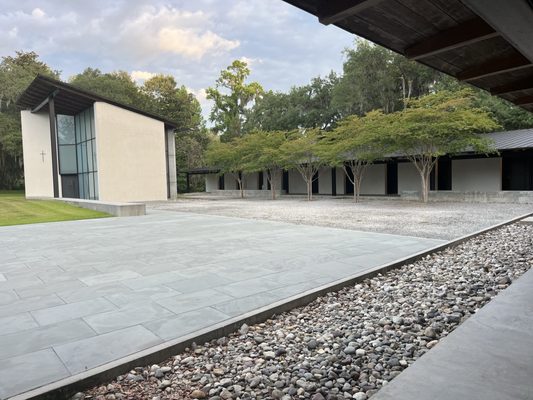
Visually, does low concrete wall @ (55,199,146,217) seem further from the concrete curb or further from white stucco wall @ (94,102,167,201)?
the concrete curb

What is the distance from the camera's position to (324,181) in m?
27.2

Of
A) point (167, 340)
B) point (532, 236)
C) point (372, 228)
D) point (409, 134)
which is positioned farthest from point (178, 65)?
point (167, 340)

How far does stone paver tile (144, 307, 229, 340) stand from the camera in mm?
3078

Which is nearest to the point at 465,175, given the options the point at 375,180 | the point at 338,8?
the point at 375,180

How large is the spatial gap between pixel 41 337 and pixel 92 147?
74.2 feet

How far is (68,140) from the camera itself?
2566cm

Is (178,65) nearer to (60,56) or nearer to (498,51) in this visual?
(60,56)

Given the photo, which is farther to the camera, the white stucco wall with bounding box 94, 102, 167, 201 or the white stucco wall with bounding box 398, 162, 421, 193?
the white stucco wall with bounding box 94, 102, 167, 201

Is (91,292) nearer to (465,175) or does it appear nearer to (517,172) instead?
(465,175)

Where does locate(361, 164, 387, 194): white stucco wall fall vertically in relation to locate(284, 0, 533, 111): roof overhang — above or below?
below

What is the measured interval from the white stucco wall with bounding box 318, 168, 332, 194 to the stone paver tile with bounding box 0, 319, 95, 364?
24450mm

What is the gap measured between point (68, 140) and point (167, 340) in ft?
87.7

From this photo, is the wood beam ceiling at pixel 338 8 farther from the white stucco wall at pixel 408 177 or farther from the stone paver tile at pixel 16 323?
the white stucco wall at pixel 408 177

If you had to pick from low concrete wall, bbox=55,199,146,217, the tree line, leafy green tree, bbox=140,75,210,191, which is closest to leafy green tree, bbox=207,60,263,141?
the tree line
